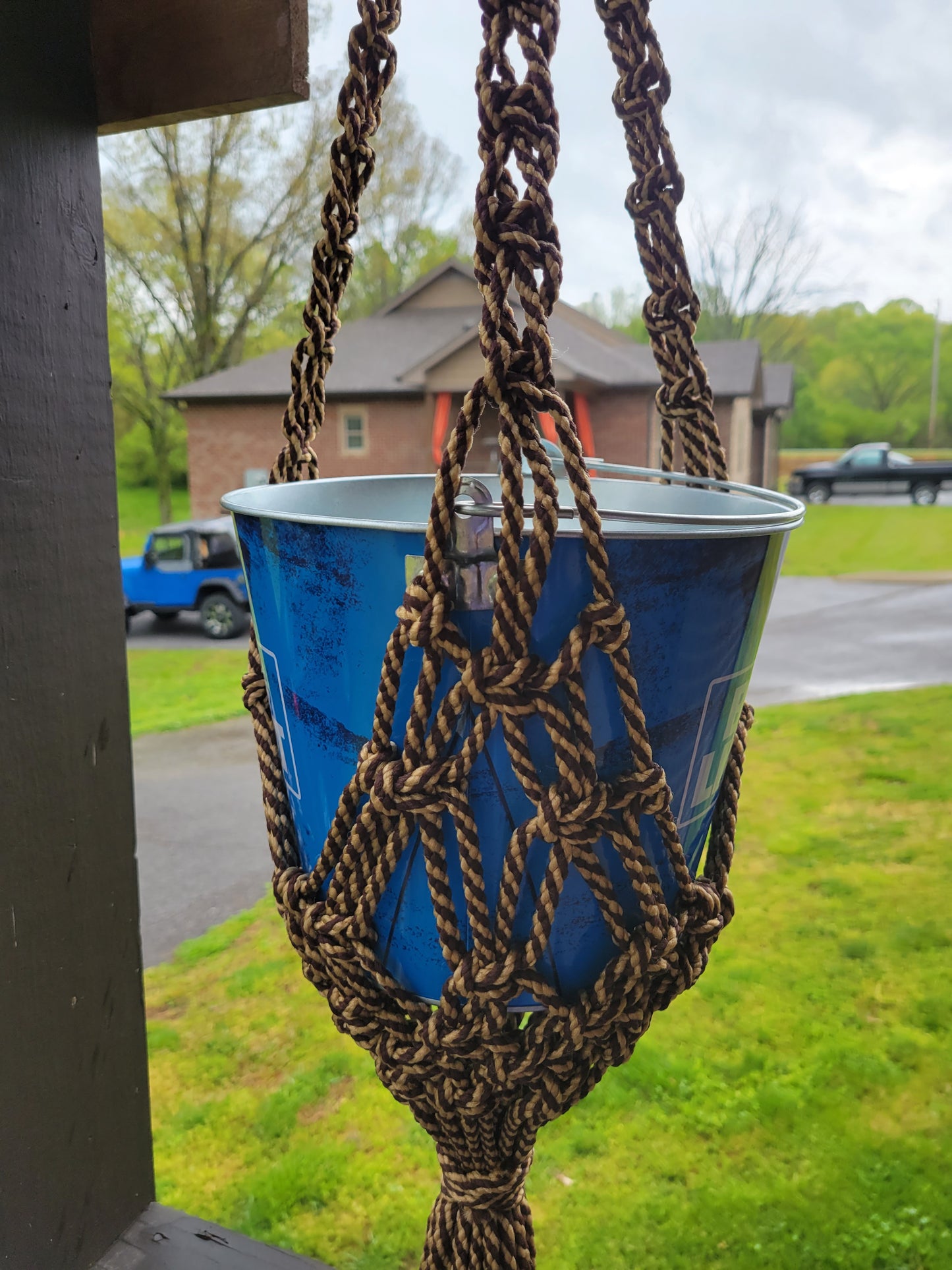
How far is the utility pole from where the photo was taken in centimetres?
3192

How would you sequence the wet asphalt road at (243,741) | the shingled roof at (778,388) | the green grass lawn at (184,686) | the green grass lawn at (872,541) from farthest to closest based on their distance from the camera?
1. the shingled roof at (778,388)
2. the green grass lawn at (872,541)
3. the green grass lawn at (184,686)
4. the wet asphalt road at (243,741)

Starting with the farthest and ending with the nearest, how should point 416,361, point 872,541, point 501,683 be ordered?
point 416,361, point 872,541, point 501,683

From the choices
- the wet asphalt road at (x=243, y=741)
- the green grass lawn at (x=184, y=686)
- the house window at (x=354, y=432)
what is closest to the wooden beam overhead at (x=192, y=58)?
the wet asphalt road at (x=243, y=741)

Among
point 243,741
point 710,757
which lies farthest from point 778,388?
point 710,757

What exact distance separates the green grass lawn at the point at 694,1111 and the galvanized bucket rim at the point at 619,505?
1601 mm

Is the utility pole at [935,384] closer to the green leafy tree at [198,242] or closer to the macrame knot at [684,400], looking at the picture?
the green leafy tree at [198,242]

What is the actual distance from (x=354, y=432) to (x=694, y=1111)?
15093 millimetres

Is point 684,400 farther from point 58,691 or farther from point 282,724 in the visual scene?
point 58,691

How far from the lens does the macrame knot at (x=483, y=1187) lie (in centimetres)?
97

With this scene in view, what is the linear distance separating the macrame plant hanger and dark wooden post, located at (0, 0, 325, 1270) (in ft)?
1.00

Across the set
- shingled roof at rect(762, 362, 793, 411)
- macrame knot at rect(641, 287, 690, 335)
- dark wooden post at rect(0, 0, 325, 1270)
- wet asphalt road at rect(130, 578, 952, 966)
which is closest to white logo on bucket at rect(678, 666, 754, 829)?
macrame knot at rect(641, 287, 690, 335)

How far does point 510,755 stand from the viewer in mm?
682

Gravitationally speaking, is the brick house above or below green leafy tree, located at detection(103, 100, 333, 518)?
below

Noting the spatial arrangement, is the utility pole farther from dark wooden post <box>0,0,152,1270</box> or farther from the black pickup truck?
dark wooden post <box>0,0,152,1270</box>
